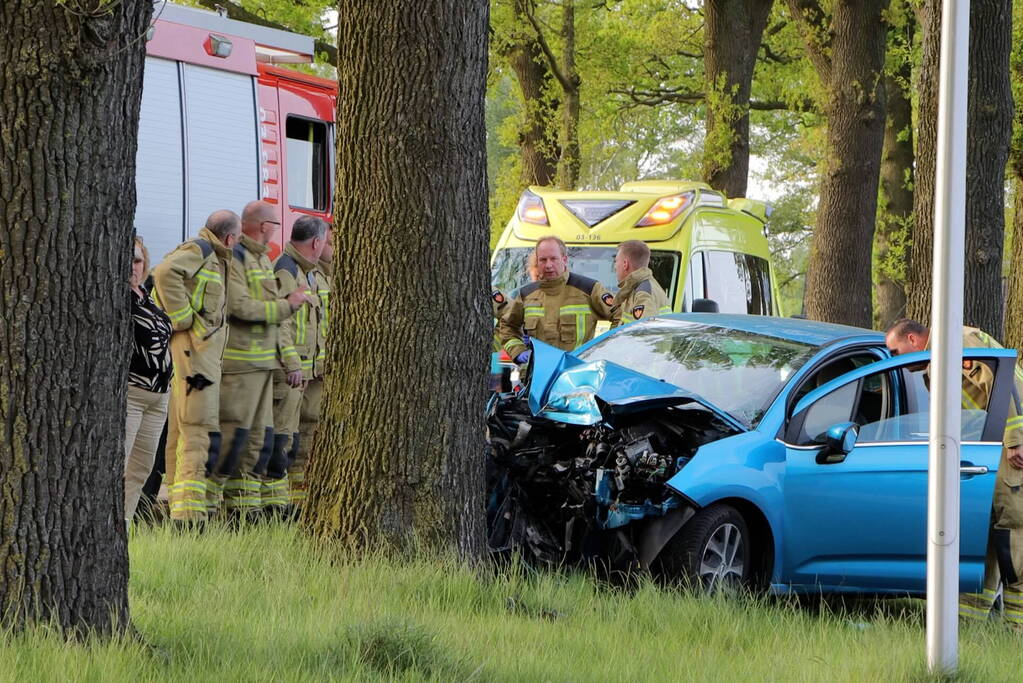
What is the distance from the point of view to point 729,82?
695 inches

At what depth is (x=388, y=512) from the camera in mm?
6438

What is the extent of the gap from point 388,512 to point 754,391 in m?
2.13

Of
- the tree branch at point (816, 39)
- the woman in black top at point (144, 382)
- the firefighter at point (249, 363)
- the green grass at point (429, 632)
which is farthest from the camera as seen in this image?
the tree branch at point (816, 39)

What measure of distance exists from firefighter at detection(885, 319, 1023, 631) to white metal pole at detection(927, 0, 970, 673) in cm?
213

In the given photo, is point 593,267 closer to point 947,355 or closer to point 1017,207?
point 1017,207

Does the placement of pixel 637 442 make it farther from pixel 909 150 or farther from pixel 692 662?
pixel 909 150

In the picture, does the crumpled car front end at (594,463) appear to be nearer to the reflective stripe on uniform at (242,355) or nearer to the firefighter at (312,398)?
the reflective stripe on uniform at (242,355)

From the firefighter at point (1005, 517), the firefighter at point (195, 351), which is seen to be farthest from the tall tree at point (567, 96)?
the firefighter at point (1005, 517)

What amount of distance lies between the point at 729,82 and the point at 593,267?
677 centimetres

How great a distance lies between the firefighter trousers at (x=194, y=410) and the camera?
770 cm

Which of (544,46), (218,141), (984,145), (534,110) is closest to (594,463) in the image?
(218,141)

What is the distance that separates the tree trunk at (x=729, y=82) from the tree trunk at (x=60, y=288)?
13757 millimetres

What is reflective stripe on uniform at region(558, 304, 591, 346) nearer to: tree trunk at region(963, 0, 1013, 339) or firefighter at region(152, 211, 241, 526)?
firefighter at region(152, 211, 241, 526)

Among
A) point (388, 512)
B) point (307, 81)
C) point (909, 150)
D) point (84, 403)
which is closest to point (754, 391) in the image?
point (388, 512)
